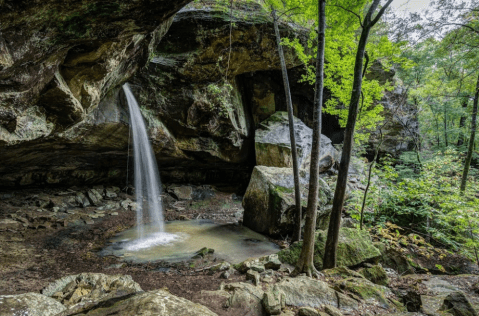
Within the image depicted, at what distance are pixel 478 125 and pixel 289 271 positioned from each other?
11.7m

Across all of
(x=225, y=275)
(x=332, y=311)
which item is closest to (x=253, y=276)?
(x=225, y=275)

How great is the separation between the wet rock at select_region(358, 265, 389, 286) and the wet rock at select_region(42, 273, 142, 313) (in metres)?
5.30

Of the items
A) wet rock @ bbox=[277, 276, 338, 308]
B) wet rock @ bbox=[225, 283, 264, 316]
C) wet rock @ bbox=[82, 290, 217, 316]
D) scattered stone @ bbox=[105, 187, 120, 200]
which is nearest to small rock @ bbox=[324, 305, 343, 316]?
wet rock @ bbox=[277, 276, 338, 308]

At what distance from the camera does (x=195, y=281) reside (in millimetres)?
5164

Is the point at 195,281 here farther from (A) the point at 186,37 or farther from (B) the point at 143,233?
(A) the point at 186,37

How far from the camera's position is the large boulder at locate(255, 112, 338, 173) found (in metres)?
15.1

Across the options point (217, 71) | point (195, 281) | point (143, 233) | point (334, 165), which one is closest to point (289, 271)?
point (195, 281)

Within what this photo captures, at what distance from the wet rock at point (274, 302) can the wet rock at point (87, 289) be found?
220 centimetres

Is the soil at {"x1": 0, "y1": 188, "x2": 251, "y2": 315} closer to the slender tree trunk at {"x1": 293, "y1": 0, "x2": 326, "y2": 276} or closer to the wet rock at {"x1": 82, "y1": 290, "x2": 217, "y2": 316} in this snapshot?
the wet rock at {"x1": 82, "y1": 290, "x2": 217, "y2": 316}

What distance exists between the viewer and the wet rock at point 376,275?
579 cm

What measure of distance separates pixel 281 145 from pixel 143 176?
878 centimetres

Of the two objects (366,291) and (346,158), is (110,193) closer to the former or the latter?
(346,158)

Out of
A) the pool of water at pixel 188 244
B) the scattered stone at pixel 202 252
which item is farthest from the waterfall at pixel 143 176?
the scattered stone at pixel 202 252

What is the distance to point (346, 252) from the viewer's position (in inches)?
259
